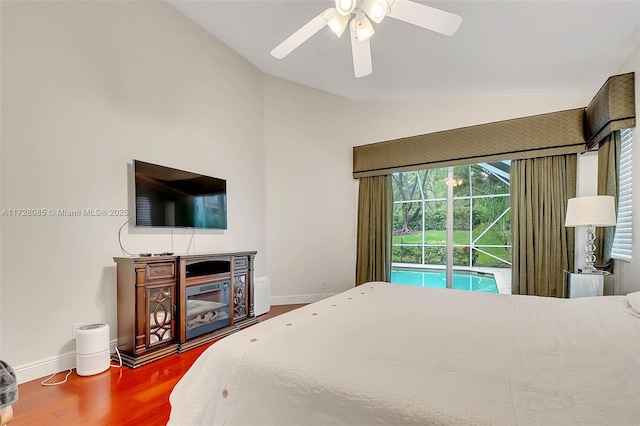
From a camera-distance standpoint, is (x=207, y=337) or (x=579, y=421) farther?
(x=207, y=337)

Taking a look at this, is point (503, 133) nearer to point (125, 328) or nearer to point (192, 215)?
point (192, 215)

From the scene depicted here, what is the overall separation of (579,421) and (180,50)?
3899 millimetres

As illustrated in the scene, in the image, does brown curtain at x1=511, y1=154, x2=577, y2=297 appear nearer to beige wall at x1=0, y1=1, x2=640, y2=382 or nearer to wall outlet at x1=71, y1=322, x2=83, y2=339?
beige wall at x1=0, y1=1, x2=640, y2=382

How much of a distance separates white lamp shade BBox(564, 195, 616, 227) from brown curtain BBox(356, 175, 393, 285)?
2.08m

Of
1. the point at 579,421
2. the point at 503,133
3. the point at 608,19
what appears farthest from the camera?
the point at 503,133

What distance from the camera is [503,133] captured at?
137 inches

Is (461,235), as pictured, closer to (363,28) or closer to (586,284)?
(586,284)

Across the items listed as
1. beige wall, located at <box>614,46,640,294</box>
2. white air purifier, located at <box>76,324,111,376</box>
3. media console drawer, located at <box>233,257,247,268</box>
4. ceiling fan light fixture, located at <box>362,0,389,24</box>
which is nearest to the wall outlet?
white air purifier, located at <box>76,324,111,376</box>

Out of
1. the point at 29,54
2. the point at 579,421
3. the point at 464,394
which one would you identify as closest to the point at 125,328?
the point at 29,54

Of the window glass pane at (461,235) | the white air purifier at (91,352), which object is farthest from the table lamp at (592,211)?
the white air purifier at (91,352)

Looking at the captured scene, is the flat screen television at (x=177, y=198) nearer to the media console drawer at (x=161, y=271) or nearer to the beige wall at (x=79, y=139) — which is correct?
the beige wall at (x=79, y=139)

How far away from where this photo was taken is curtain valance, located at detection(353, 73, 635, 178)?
2498 mm

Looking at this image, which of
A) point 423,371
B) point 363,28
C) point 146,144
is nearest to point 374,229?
point 363,28

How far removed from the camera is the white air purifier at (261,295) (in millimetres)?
3766
